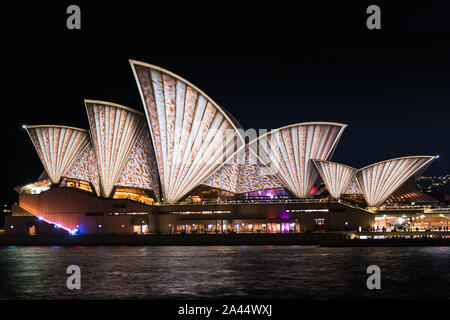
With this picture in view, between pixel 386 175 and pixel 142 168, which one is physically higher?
pixel 142 168

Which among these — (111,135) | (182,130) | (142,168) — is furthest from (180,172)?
(111,135)

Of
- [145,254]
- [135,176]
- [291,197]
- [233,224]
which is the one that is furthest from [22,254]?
[291,197]

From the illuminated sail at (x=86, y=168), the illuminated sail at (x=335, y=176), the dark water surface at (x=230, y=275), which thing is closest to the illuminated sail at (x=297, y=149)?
the illuminated sail at (x=335, y=176)

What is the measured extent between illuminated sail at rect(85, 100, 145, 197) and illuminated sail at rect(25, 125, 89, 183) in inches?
193

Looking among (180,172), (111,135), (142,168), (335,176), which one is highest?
(111,135)

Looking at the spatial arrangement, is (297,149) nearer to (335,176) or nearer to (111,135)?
(335,176)

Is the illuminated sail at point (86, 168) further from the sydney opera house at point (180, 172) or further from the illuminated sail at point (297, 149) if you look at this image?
the illuminated sail at point (297, 149)

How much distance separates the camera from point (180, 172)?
66562mm

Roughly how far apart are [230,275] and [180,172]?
1304 inches

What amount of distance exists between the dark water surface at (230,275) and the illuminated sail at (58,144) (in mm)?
23289

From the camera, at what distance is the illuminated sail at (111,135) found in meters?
64.6

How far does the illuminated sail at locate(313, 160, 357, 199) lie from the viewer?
71.8 metres
